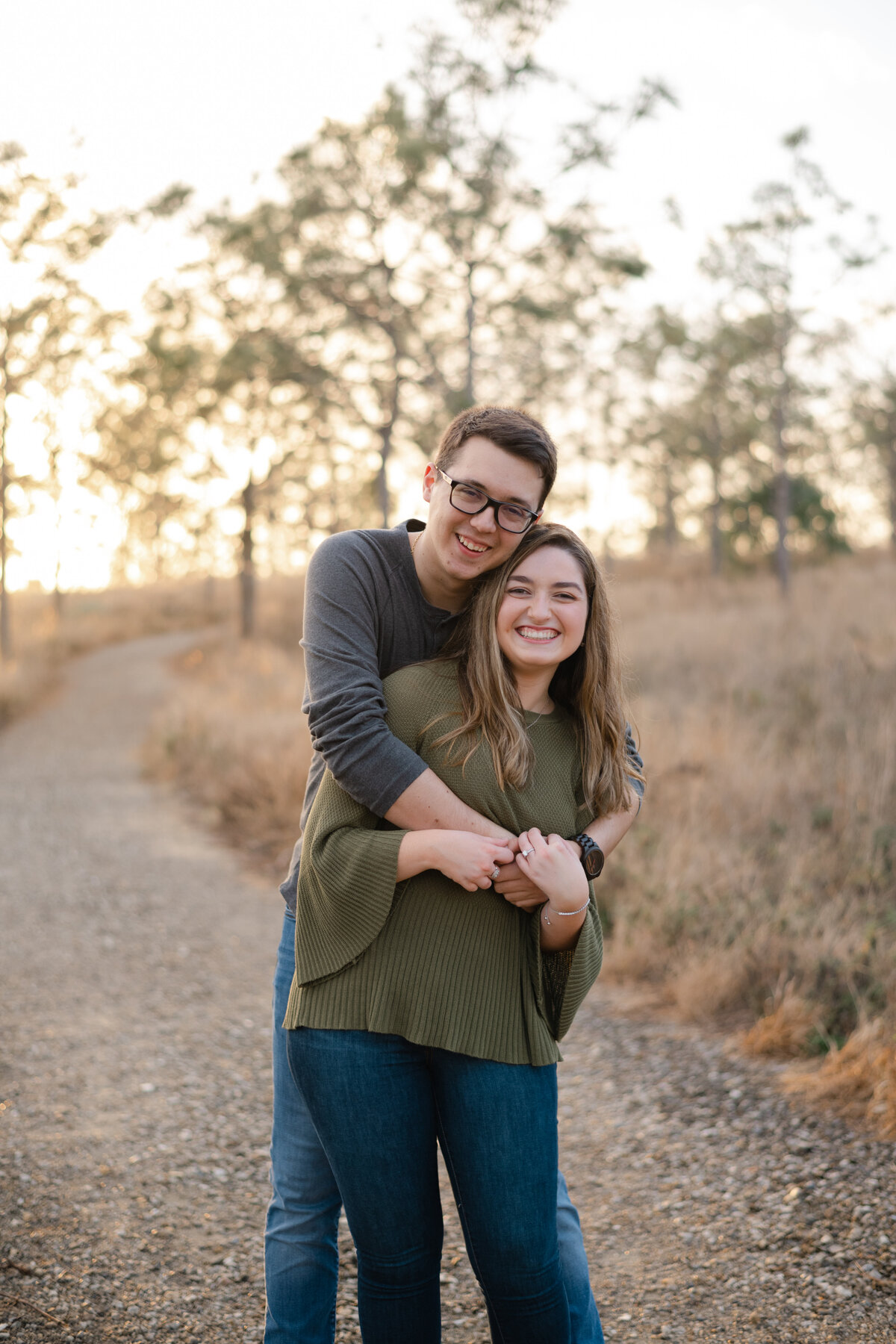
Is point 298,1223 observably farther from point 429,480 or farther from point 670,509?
point 670,509

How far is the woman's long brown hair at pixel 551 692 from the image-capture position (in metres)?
1.87

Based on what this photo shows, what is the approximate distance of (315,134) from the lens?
13031 millimetres

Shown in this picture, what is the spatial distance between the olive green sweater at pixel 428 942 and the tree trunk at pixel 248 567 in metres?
19.0

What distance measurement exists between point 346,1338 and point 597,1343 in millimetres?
890

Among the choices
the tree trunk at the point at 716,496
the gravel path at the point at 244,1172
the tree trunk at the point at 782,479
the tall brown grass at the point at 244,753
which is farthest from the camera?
the tree trunk at the point at 716,496

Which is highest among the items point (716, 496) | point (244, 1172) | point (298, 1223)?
point (716, 496)

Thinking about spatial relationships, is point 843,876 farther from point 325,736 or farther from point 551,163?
point 551,163

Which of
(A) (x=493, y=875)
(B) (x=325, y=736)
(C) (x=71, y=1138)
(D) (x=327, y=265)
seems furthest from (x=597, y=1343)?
(D) (x=327, y=265)

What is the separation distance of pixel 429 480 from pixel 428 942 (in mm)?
1001

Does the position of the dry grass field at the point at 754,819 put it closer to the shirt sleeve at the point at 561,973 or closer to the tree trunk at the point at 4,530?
the shirt sleeve at the point at 561,973

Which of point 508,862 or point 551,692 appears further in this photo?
point 551,692

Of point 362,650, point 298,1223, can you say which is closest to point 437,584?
point 362,650

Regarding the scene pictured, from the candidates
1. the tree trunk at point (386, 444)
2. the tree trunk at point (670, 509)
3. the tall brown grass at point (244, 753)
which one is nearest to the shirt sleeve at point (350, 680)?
the tall brown grass at point (244, 753)

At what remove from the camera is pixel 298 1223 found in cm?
213
